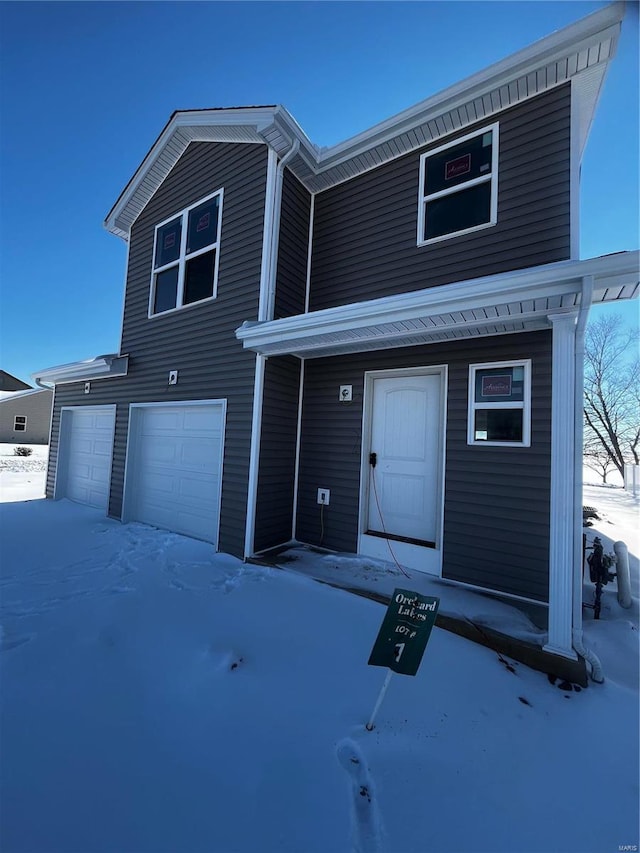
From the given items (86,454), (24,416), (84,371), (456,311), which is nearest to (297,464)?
(456,311)

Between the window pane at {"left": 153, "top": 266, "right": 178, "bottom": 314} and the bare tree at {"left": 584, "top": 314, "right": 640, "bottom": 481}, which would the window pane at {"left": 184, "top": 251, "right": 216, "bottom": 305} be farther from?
the bare tree at {"left": 584, "top": 314, "right": 640, "bottom": 481}

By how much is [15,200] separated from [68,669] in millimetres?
12357

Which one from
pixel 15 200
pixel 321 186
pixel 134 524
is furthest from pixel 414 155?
pixel 15 200

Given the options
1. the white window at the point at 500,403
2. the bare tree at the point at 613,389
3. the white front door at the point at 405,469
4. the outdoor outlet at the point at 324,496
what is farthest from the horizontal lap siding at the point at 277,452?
the bare tree at the point at 613,389

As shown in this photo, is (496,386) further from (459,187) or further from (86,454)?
(86,454)

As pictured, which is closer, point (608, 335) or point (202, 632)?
point (202, 632)

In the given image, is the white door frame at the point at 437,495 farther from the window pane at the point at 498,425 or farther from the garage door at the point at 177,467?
the garage door at the point at 177,467

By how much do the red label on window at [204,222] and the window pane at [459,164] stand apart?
3.28 metres

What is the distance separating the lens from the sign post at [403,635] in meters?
1.85

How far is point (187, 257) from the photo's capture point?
19.1ft

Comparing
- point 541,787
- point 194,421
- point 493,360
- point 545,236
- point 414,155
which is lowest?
point 541,787

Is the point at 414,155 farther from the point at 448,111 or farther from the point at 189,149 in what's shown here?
the point at 189,149

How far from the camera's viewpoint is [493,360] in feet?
12.2

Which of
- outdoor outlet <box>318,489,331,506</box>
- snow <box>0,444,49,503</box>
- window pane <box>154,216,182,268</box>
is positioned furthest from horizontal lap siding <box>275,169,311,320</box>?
snow <box>0,444,49,503</box>
